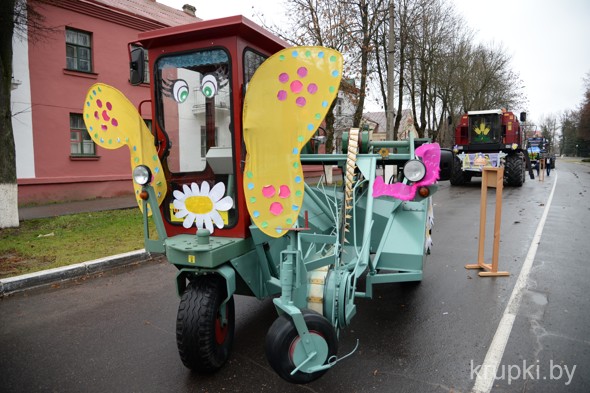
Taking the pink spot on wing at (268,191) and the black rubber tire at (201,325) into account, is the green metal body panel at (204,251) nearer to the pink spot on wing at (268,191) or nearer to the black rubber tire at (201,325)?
the black rubber tire at (201,325)

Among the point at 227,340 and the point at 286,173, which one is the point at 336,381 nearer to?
the point at 227,340

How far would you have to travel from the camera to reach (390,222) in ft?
12.7

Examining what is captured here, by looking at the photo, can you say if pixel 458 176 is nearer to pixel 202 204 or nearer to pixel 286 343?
pixel 202 204

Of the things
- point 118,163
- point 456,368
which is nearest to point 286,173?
point 456,368

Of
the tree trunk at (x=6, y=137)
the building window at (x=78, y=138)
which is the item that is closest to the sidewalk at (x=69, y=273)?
the tree trunk at (x=6, y=137)

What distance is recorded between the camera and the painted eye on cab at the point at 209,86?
305cm

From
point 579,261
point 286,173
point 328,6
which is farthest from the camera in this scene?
point 328,6

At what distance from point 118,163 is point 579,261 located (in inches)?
574

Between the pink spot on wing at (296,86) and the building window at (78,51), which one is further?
the building window at (78,51)

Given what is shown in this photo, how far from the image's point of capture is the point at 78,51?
14.2m

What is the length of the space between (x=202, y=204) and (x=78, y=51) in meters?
14.2

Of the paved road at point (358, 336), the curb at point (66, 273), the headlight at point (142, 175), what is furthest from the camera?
the curb at point (66, 273)

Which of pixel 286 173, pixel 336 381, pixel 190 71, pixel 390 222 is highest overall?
pixel 190 71

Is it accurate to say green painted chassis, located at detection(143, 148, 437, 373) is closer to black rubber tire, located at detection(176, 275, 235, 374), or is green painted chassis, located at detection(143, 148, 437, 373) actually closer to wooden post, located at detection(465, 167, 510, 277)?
black rubber tire, located at detection(176, 275, 235, 374)
